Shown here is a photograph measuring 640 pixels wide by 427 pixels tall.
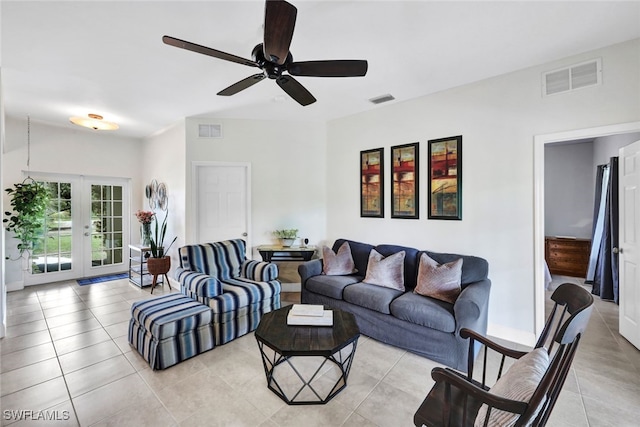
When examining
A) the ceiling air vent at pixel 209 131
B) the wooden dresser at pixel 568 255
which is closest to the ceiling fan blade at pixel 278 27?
the ceiling air vent at pixel 209 131

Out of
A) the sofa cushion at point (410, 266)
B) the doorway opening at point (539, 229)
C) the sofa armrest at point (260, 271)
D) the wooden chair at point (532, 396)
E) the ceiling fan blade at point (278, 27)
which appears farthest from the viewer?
the sofa armrest at point (260, 271)

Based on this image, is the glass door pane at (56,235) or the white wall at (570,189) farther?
the white wall at (570,189)

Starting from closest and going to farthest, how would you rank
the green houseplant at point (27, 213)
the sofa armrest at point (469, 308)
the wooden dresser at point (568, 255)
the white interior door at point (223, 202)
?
1. the sofa armrest at point (469, 308)
2. the green houseplant at point (27, 213)
3. the white interior door at point (223, 202)
4. the wooden dresser at point (568, 255)

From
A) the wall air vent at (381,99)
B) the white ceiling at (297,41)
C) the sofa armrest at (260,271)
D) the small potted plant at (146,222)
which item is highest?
the wall air vent at (381,99)

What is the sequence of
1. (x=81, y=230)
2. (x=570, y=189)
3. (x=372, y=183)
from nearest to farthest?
(x=372, y=183) < (x=81, y=230) < (x=570, y=189)

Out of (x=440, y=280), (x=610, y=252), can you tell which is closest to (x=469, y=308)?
(x=440, y=280)

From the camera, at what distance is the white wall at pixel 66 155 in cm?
439

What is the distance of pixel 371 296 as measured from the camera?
9.27 feet

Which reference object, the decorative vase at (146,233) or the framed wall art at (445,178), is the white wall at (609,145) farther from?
the decorative vase at (146,233)

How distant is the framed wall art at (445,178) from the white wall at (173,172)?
358 cm

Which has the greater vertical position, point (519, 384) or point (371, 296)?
point (519, 384)

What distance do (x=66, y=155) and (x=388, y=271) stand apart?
5809mm

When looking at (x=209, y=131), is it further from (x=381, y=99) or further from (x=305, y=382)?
(x=305, y=382)

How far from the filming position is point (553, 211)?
17.8 ft
